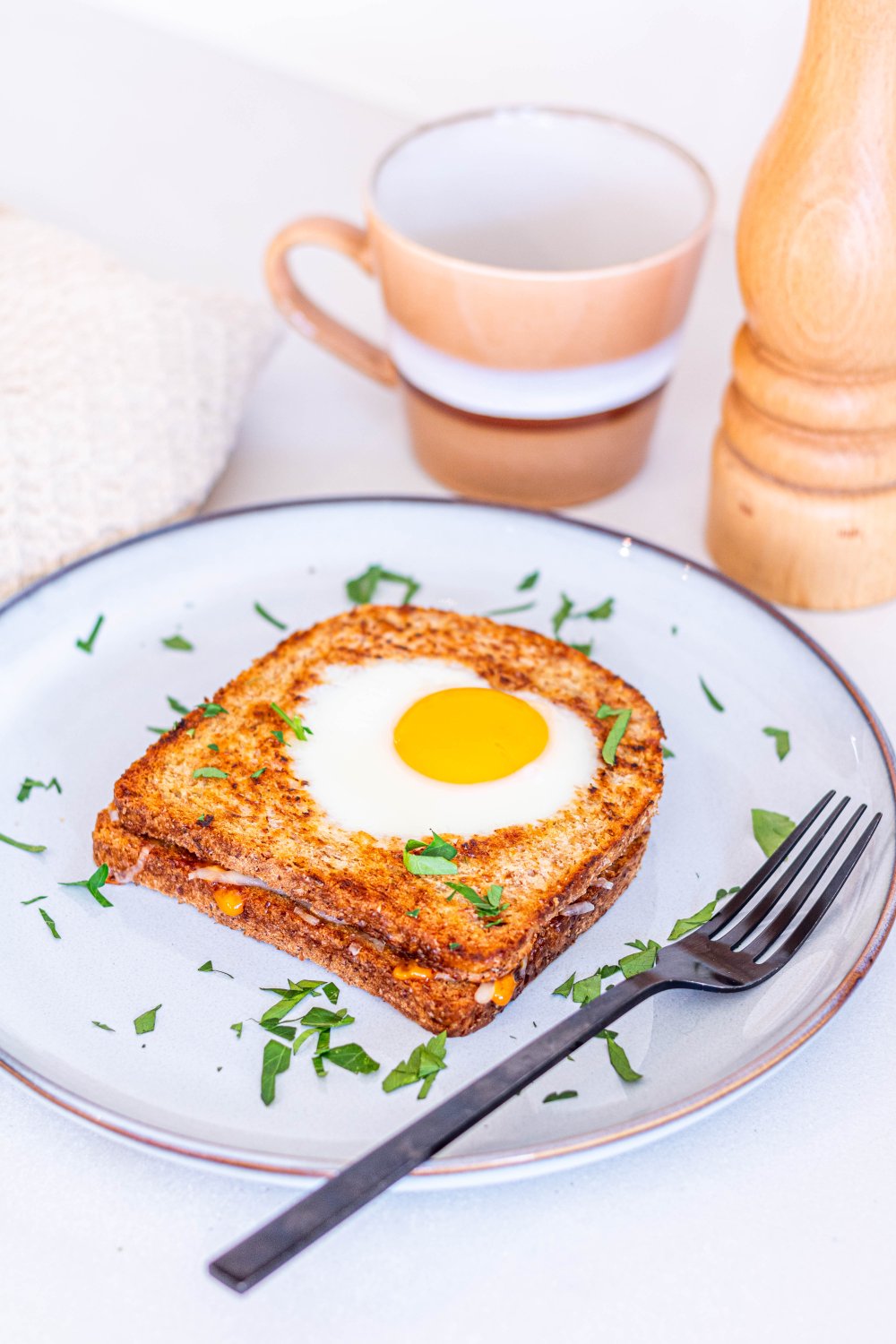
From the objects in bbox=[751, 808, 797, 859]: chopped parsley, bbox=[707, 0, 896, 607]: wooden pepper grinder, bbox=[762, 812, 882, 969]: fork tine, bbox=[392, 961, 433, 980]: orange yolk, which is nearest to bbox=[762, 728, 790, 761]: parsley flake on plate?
bbox=[751, 808, 797, 859]: chopped parsley

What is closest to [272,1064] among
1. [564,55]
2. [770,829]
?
[770,829]

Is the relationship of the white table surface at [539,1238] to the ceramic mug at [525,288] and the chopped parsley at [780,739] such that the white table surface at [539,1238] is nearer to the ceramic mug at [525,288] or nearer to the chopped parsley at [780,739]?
the chopped parsley at [780,739]

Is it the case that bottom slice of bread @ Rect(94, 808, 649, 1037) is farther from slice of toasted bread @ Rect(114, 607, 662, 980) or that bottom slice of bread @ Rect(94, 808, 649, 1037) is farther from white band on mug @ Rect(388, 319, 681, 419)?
white band on mug @ Rect(388, 319, 681, 419)

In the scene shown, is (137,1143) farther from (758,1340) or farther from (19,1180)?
(758,1340)

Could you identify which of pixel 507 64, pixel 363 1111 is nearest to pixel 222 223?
pixel 507 64

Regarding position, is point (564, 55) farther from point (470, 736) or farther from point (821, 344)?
point (470, 736)

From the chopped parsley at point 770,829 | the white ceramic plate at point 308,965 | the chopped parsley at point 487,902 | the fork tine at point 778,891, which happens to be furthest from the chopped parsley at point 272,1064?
the chopped parsley at point 770,829
